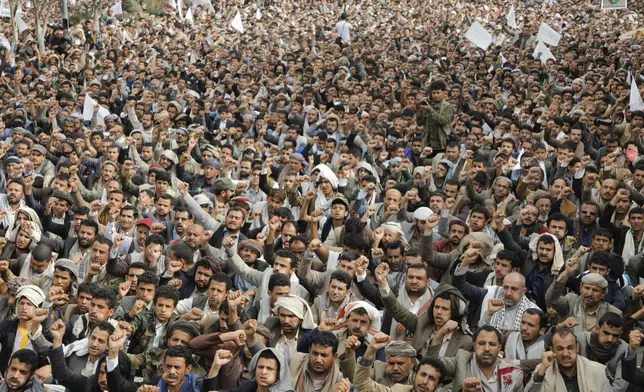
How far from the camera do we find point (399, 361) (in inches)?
224

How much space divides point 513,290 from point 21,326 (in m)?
3.25

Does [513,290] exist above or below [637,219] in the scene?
below

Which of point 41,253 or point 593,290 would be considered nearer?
point 593,290

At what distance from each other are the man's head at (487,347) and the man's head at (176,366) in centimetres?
169

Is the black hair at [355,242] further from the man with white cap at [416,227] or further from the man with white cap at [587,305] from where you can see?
the man with white cap at [587,305]

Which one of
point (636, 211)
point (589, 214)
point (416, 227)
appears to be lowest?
point (416, 227)

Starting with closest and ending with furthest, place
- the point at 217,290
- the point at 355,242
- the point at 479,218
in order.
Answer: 1. the point at 217,290
2. the point at 355,242
3. the point at 479,218

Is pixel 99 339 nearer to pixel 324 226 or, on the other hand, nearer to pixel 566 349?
pixel 566 349

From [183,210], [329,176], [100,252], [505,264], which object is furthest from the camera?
[329,176]

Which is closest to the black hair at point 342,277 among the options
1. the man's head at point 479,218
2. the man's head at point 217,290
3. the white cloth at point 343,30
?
the man's head at point 217,290

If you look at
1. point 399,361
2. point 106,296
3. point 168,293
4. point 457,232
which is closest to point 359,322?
→ point 399,361

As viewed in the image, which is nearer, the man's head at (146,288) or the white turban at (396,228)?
the man's head at (146,288)

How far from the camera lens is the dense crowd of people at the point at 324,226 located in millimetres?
5754

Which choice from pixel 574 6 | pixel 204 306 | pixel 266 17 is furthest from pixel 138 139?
pixel 574 6
